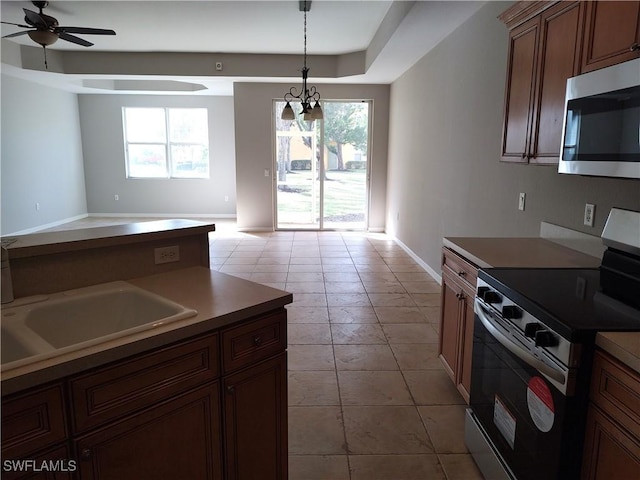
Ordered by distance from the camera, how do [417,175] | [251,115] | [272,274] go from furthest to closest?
[251,115], [417,175], [272,274]

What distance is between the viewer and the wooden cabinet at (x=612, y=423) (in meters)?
1.10

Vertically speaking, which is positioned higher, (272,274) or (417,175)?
(417,175)

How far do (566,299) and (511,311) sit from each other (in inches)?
7.3

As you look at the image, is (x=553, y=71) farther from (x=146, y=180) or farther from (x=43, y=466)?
(x=146, y=180)

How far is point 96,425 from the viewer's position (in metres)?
1.11

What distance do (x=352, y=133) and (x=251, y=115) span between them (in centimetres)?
185

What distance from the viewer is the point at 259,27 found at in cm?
527

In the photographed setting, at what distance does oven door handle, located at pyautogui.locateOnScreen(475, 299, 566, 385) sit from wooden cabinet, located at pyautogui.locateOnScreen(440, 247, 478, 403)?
0.28m

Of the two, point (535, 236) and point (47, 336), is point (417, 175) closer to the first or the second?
point (535, 236)

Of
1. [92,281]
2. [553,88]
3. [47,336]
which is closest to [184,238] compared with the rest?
[92,281]

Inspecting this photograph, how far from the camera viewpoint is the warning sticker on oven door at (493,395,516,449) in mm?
1622

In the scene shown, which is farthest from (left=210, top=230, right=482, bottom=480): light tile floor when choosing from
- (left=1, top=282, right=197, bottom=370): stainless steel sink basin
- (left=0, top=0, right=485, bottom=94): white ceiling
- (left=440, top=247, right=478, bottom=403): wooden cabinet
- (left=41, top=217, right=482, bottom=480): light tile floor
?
(left=0, top=0, right=485, bottom=94): white ceiling

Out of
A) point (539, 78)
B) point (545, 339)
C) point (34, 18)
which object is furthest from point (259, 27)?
point (545, 339)

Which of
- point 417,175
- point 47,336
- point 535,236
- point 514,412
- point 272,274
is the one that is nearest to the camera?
point 47,336
